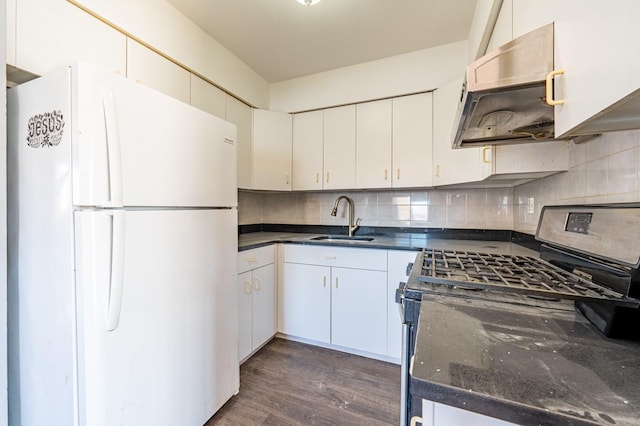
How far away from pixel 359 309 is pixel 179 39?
222cm

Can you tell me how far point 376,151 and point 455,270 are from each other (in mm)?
1471

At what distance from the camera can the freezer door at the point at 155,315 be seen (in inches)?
35.1

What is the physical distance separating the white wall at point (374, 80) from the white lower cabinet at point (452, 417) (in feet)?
7.13

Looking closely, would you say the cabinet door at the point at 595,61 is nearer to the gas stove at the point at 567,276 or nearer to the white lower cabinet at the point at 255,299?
the gas stove at the point at 567,276

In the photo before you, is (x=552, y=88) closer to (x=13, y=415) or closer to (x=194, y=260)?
(x=194, y=260)

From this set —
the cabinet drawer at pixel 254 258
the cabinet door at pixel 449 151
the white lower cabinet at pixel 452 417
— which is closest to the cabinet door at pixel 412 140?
the cabinet door at pixel 449 151

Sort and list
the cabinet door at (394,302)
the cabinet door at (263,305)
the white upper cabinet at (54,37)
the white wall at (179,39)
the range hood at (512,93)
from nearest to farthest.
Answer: the range hood at (512,93)
the white upper cabinet at (54,37)
the white wall at (179,39)
the cabinet door at (394,302)
the cabinet door at (263,305)

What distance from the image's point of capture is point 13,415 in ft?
3.45

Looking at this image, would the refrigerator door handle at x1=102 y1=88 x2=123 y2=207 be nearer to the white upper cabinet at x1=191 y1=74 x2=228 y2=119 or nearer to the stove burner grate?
the white upper cabinet at x1=191 y1=74 x2=228 y2=119

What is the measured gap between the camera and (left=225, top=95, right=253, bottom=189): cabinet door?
2205mm

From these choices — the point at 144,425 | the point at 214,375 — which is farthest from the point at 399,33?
the point at 144,425

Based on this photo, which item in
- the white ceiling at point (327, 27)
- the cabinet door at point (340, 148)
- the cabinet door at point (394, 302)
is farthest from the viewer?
the cabinet door at point (340, 148)

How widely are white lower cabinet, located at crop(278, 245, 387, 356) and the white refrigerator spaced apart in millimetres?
999

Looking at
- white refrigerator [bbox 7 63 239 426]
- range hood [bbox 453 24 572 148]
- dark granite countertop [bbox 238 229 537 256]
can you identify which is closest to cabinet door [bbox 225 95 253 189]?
dark granite countertop [bbox 238 229 537 256]
